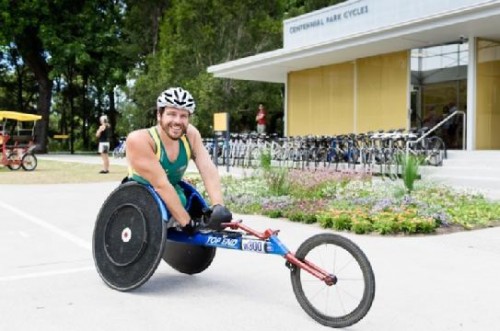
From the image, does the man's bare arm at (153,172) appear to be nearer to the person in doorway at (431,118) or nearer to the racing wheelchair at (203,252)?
the racing wheelchair at (203,252)

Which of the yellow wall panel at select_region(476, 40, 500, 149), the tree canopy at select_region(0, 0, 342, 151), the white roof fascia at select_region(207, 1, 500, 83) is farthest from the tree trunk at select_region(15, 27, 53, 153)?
the yellow wall panel at select_region(476, 40, 500, 149)

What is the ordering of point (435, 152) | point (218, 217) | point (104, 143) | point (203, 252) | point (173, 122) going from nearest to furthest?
point (218, 217) < point (173, 122) < point (203, 252) < point (435, 152) < point (104, 143)

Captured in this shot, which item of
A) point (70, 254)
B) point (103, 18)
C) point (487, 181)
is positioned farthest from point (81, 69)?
point (70, 254)

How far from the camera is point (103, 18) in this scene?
126 ft

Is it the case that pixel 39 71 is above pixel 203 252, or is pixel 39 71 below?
above

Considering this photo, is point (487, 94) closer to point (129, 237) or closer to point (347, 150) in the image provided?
point (347, 150)

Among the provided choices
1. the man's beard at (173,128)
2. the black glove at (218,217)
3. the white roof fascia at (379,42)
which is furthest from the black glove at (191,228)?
the white roof fascia at (379,42)

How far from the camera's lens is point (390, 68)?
19.6 metres

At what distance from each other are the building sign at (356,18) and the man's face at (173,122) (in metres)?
13.3

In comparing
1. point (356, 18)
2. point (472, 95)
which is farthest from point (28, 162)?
point (472, 95)

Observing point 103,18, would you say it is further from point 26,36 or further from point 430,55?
point 430,55

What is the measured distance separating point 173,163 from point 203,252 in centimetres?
87

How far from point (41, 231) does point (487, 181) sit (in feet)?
29.8

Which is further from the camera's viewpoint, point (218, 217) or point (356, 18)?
point (356, 18)
